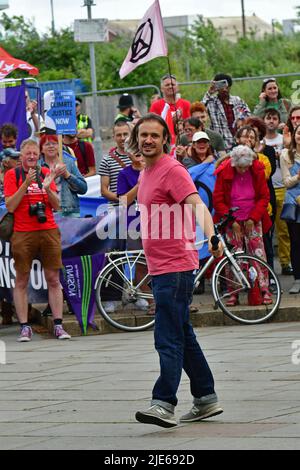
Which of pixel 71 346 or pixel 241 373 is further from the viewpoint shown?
pixel 71 346

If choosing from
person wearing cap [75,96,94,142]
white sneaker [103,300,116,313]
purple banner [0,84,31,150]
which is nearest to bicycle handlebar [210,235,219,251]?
white sneaker [103,300,116,313]

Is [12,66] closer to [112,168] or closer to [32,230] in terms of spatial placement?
[112,168]

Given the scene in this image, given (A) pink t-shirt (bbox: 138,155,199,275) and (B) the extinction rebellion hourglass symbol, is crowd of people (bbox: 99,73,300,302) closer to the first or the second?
(B) the extinction rebellion hourglass symbol

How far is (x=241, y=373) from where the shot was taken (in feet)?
35.6

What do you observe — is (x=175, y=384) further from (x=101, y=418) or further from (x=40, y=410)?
(x=40, y=410)

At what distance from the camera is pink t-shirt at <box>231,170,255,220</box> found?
1455 cm

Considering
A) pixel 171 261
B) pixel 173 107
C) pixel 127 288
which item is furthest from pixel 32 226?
pixel 171 261

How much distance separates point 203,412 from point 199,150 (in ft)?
23.3

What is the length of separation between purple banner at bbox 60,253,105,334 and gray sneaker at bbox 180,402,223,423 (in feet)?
17.0

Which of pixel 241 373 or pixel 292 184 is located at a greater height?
pixel 292 184

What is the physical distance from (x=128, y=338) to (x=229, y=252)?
4.47 feet

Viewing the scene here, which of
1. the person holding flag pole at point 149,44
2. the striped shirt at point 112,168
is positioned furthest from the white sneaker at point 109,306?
the person holding flag pole at point 149,44
